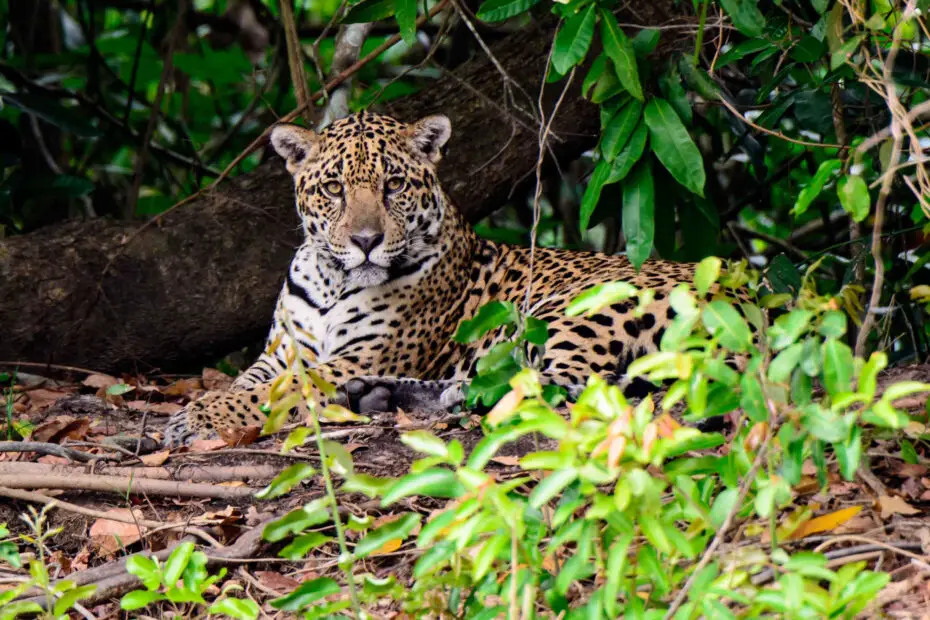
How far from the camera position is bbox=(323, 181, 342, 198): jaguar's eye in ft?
20.8

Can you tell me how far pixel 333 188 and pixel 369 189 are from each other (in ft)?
0.69

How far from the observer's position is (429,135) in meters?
6.60

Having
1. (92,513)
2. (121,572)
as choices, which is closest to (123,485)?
(92,513)

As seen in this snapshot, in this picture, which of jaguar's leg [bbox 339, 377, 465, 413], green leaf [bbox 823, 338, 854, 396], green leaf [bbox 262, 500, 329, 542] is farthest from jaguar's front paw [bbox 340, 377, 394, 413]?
green leaf [bbox 823, 338, 854, 396]

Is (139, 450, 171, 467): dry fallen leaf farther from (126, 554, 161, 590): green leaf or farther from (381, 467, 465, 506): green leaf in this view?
(381, 467, 465, 506): green leaf

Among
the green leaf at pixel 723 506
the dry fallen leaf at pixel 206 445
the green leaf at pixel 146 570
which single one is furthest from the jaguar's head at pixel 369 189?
the green leaf at pixel 723 506

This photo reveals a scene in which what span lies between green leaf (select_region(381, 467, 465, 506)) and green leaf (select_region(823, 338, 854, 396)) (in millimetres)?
873

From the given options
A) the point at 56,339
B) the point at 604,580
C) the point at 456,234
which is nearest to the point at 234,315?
the point at 56,339

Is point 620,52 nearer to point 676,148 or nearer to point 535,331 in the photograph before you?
point 676,148

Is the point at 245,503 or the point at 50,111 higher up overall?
the point at 50,111

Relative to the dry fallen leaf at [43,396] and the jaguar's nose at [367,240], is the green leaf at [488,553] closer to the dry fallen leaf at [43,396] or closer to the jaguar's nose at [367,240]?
the jaguar's nose at [367,240]

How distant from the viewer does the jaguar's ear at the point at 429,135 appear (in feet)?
21.5

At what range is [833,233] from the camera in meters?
8.23

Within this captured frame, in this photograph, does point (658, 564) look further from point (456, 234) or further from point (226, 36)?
point (226, 36)
